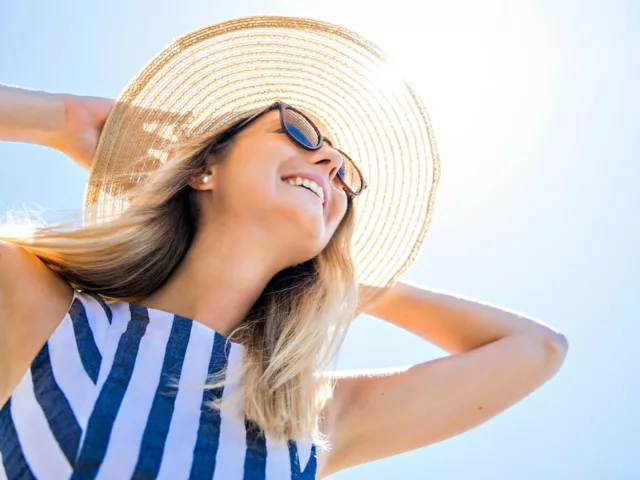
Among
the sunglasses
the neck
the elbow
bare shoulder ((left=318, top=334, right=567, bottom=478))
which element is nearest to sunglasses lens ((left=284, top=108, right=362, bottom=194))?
the sunglasses

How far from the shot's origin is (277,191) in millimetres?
2377

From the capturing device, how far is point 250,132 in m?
2.67

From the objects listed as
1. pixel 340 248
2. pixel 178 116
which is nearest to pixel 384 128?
pixel 340 248

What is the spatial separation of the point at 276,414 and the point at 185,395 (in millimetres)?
281

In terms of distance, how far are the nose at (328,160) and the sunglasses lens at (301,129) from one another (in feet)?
0.13

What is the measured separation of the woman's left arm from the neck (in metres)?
0.46

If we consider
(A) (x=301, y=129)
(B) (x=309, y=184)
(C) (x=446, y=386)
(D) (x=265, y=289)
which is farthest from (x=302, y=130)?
(C) (x=446, y=386)

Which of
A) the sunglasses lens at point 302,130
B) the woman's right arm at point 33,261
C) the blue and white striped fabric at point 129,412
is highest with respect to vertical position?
the sunglasses lens at point 302,130

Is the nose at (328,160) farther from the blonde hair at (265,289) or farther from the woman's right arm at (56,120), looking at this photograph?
the woman's right arm at (56,120)

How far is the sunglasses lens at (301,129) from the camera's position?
8.60 ft

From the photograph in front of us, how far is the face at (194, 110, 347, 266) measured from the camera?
2.38m

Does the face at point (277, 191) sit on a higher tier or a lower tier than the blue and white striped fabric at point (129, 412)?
higher

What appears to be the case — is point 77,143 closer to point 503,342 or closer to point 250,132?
point 250,132

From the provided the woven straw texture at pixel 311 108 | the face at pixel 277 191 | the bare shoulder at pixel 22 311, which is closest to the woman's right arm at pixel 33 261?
the bare shoulder at pixel 22 311
